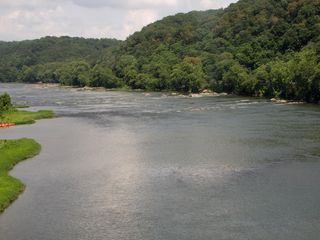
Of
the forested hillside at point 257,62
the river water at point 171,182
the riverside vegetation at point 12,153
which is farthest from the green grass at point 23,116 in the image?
the forested hillside at point 257,62

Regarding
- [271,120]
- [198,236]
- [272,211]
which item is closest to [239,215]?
[272,211]

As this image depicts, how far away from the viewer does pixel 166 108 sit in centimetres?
10075

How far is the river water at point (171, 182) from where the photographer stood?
3002 centimetres

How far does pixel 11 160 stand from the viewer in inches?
1932

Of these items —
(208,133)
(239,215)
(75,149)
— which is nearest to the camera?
(239,215)

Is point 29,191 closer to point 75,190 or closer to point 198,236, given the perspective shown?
point 75,190

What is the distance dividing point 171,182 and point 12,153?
2029 centimetres

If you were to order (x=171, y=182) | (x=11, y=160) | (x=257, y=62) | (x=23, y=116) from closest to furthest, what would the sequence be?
(x=171, y=182) < (x=11, y=160) < (x=23, y=116) < (x=257, y=62)

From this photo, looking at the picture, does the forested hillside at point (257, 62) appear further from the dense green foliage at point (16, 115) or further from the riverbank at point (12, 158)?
the riverbank at point (12, 158)

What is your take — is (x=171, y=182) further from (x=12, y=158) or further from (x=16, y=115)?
(x=16, y=115)

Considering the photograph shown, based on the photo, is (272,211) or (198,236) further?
(272,211)

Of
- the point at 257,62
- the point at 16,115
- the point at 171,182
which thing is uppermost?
the point at 257,62

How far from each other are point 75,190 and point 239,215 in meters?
14.0

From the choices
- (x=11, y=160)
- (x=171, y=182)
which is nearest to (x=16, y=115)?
(x=11, y=160)
